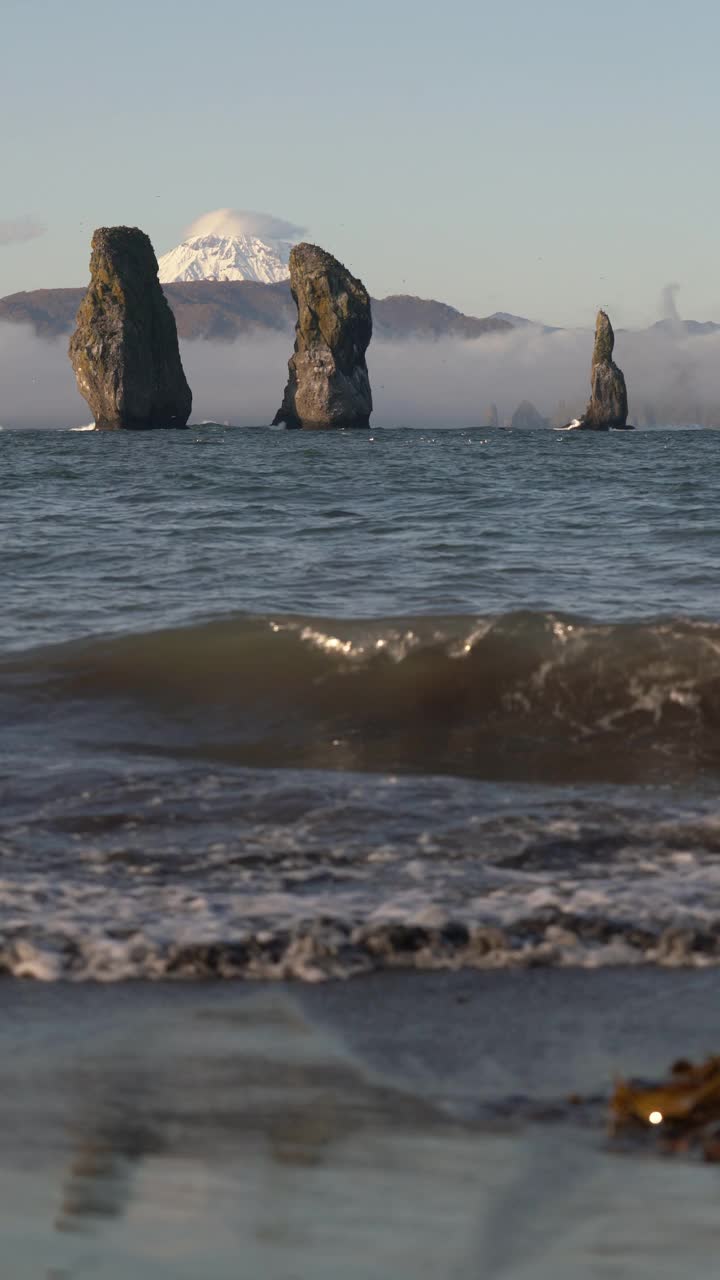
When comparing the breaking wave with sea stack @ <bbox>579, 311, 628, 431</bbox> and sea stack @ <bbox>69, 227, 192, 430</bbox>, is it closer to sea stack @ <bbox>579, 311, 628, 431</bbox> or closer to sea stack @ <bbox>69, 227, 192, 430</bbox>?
sea stack @ <bbox>69, 227, 192, 430</bbox>

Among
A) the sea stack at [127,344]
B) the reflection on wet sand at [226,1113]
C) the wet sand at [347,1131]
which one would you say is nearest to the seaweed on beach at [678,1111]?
the wet sand at [347,1131]

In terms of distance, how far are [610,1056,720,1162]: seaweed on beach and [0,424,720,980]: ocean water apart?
112 cm

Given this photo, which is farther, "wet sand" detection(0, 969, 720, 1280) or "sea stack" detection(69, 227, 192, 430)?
"sea stack" detection(69, 227, 192, 430)

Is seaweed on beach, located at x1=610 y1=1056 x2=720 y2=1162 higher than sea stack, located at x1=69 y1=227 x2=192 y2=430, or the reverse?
sea stack, located at x1=69 y1=227 x2=192 y2=430

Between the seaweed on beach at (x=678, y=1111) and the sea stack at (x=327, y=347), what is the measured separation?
5247 inches

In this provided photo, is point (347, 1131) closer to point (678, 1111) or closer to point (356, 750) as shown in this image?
point (678, 1111)

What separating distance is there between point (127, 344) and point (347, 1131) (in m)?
138

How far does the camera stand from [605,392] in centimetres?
15388

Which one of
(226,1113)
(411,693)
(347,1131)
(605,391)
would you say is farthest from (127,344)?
(347,1131)

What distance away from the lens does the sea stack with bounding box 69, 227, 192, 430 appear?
133750 mm

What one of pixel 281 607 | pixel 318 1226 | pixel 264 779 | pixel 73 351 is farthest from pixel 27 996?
pixel 73 351

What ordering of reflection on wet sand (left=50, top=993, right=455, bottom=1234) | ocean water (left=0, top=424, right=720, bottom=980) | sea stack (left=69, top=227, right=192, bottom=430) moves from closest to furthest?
reflection on wet sand (left=50, top=993, right=455, bottom=1234) < ocean water (left=0, top=424, right=720, bottom=980) < sea stack (left=69, top=227, right=192, bottom=430)

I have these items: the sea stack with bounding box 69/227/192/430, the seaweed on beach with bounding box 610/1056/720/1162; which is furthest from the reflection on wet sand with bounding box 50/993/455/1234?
the sea stack with bounding box 69/227/192/430

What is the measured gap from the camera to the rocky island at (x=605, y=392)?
15325 cm
